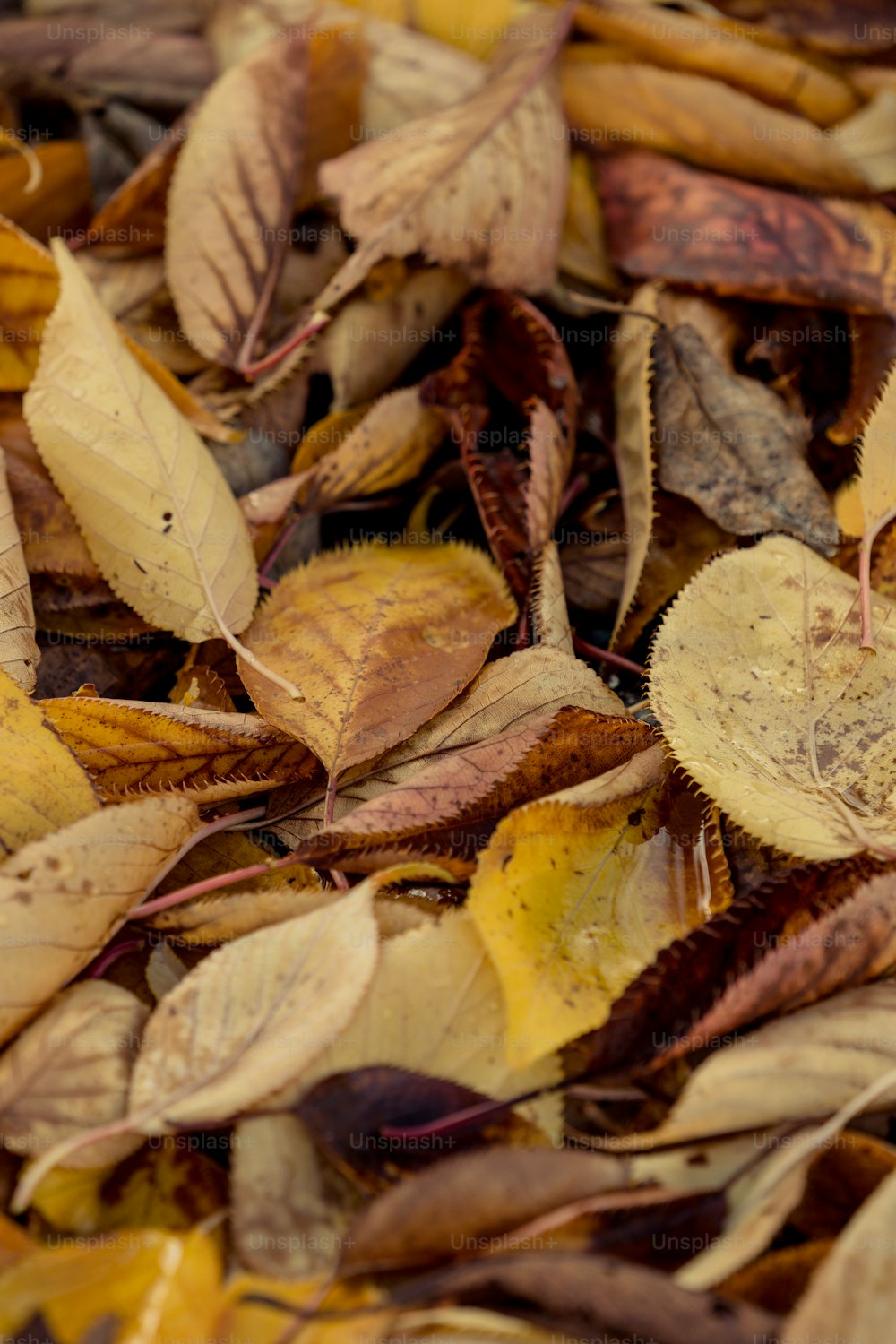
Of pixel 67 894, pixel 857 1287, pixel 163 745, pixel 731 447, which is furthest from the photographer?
pixel 731 447

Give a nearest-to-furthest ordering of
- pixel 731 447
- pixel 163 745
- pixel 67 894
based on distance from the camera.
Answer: pixel 67 894 < pixel 163 745 < pixel 731 447

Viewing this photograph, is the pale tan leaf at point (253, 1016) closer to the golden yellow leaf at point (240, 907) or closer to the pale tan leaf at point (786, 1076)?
the golden yellow leaf at point (240, 907)

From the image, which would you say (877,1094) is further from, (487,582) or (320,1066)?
(487,582)

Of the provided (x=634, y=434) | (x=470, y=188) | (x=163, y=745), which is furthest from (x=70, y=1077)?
(x=470, y=188)

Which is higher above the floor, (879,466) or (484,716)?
(879,466)

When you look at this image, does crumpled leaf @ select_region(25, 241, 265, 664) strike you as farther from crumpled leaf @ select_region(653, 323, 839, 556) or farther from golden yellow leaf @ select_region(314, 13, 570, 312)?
crumpled leaf @ select_region(653, 323, 839, 556)

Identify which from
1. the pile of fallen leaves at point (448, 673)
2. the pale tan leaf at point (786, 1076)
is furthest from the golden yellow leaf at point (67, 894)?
the pale tan leaf at point (786, 1076)

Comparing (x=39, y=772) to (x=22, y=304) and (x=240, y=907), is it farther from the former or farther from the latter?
(x=22, y=304)
